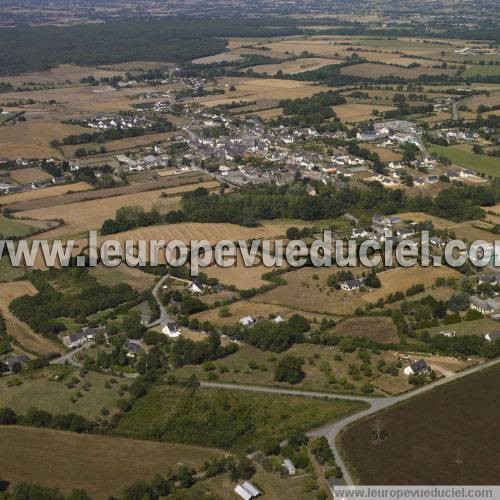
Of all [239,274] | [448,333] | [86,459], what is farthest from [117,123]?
[86,459]

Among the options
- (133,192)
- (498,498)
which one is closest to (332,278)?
(498,498)

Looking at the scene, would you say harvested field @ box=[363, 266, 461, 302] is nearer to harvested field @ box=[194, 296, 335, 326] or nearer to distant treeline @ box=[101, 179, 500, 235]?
harvested field @ box=[194, 296, 335, 326]

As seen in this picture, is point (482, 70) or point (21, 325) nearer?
point (21, 325)

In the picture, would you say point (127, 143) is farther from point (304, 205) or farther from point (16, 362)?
point (16, 362)

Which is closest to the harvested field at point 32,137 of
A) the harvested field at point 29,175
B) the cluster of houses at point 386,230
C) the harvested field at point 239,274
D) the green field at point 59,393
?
the harvested field at point 29,175

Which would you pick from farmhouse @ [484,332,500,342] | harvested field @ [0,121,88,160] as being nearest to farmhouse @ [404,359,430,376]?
farmhouse @ [484,332,500,342]
